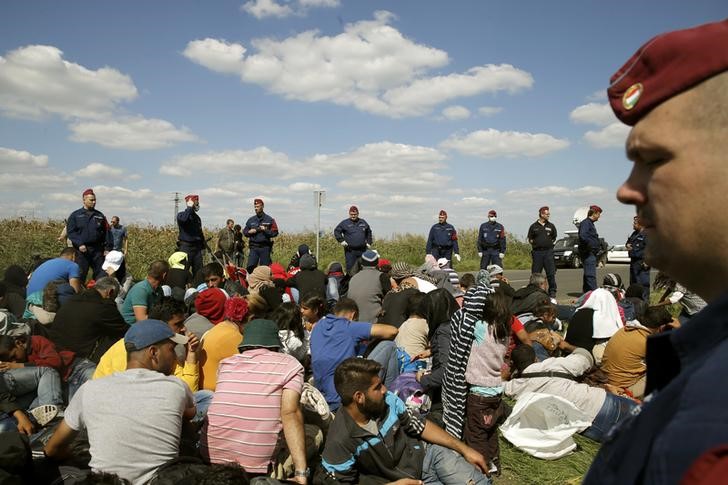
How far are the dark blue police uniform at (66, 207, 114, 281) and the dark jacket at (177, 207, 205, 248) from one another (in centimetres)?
134

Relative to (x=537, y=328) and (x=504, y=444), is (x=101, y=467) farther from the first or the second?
(x=537, y=328)

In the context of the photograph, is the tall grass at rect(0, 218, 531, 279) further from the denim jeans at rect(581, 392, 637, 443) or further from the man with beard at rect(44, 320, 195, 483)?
the denim jeans at rect(581, 392, 637, 443)

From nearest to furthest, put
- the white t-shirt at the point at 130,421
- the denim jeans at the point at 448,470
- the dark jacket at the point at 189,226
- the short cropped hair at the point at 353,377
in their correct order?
the white t-shirt at the point at 130,421
the short cropped hair at the point at 353,377
the denim jeans at the point at 448,470
the dark jacket at the point at 189,226

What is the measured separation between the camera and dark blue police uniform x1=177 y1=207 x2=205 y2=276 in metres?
10.8

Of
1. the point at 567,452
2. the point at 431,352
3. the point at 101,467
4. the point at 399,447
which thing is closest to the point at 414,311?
the point at 431,352

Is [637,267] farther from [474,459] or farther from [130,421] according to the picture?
[130,421]

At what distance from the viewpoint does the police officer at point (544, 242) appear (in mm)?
12641

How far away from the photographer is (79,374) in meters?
5.00

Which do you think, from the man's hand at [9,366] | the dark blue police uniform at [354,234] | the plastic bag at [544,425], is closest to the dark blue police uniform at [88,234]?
the dark blue police uniform at [354,234]

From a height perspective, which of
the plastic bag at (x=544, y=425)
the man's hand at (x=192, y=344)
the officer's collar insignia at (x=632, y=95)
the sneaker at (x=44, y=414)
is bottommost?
the plastic bag at (x=544, y=425)

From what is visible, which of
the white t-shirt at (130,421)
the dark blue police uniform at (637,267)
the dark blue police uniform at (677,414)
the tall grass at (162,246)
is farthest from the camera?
the tall grass at (162,246)

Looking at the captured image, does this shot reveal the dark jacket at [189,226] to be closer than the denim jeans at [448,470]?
No

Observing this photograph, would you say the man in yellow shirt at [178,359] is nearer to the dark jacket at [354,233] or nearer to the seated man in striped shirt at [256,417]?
the seated man in striped shirt at [256,417]

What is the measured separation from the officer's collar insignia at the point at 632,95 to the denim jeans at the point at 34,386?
498 centimetres
